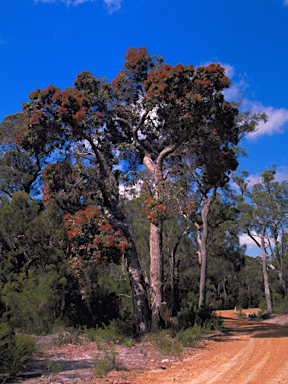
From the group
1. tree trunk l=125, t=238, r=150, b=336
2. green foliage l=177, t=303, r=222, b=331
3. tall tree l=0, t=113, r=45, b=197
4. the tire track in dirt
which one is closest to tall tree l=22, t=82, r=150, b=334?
tree trunk l=125, t=238, r=150, b=336

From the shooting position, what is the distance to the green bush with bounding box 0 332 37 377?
7.66 m

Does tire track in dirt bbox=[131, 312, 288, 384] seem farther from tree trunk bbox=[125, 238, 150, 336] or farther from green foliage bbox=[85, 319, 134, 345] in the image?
tree trunk bbox=[125, 238, 150, 336]

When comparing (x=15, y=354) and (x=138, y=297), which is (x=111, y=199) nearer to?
(x=138, y=297)

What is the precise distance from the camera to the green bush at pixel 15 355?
302 inches

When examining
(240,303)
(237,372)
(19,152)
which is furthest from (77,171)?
(240,303)

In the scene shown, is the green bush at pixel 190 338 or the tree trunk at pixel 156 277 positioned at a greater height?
the tree trunk at pixel 156 277

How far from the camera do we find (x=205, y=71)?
14102 mm

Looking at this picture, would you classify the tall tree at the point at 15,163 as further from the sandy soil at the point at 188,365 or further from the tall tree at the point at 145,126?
the sandy soil at the point at 188,365

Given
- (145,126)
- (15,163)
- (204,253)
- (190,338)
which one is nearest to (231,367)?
(190,338)

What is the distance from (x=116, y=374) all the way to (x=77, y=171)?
931 centimetres

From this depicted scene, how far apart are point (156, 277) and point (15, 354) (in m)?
7.31

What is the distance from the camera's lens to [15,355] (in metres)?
7.77

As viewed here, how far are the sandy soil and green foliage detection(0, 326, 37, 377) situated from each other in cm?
35

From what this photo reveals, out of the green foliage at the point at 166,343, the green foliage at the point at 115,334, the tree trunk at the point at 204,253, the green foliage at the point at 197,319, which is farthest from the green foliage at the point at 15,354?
the tree trunk at the point at 204,253
